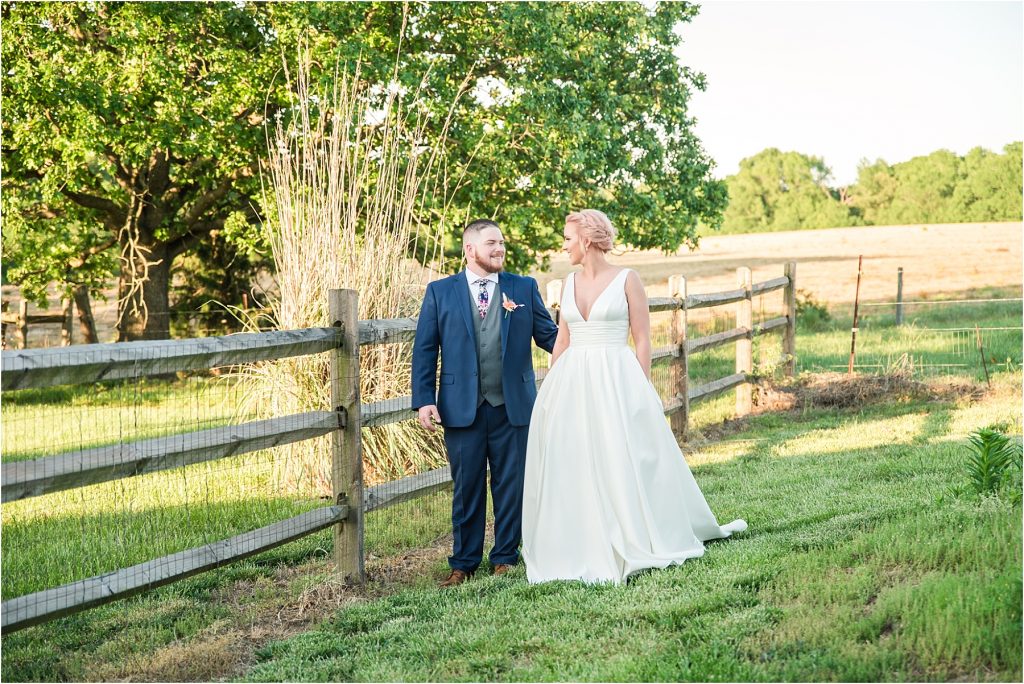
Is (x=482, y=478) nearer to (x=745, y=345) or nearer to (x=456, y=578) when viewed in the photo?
(x=456, y=578)

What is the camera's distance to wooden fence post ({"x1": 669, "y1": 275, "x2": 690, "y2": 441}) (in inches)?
364

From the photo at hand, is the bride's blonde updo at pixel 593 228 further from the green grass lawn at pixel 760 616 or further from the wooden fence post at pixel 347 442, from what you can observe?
the green grass lawn at pixel 760 616

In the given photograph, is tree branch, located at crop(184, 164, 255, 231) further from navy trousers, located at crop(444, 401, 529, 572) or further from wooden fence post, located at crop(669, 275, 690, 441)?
navy trousers, located at crop(444, 401, 529, 572)

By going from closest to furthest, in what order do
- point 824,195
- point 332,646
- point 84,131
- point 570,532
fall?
point 332,646 → point 570,532 → point 84,131 → point 824,195

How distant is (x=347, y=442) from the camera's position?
4980mm

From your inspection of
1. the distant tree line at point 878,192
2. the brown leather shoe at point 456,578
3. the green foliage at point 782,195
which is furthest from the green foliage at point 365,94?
the green foliage at point 782,195

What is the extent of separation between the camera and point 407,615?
4422 mm

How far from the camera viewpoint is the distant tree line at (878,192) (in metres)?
47.9

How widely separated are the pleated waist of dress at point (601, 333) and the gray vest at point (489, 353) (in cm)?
46

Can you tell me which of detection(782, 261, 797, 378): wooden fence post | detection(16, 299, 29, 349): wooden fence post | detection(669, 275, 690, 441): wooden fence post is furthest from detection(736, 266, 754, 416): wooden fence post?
detection(16, 299, 29, 349): wooden fence post

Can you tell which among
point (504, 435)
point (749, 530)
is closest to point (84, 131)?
point (504, 435)

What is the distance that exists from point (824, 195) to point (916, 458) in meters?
54.0

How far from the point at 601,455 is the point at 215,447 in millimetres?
1900

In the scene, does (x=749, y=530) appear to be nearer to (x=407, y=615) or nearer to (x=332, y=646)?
(x=407, y=615)
